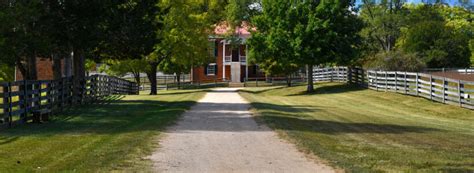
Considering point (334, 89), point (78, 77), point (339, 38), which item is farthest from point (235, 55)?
point (78, 77)

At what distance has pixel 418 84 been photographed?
29.1m

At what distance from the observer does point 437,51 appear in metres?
67.8

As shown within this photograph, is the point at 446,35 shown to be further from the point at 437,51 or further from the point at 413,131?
the point at 413,131

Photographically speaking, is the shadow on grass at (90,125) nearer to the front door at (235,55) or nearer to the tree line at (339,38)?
the tree line at (339,38)

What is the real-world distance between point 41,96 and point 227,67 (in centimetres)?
5935

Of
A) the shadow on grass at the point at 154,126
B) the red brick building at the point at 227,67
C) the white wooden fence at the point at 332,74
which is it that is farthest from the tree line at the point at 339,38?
the shadow on grass at the point at 154,126

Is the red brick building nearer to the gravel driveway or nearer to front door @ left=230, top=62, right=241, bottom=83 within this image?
front door @ left=230, top=62, right=241, bottom=83

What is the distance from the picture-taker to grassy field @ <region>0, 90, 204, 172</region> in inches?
354

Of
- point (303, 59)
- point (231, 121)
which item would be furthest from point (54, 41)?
point (303, 59)

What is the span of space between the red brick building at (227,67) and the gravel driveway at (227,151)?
59678 mm

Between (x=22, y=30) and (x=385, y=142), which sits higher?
(x=22, y=30)

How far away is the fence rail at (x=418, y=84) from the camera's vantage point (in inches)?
950

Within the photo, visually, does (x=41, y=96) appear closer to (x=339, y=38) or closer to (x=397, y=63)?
(x=339, y=38)

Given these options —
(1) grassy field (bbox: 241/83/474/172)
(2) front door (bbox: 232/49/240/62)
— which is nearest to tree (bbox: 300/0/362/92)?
(1) grassy field (bbox: 241/83/474/172)
